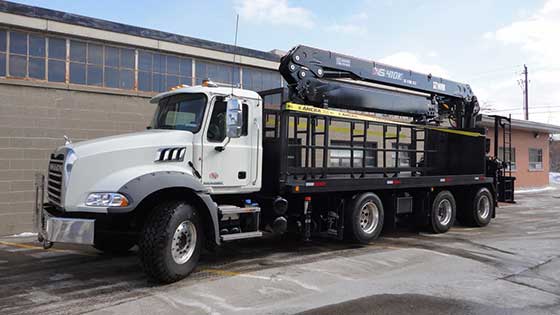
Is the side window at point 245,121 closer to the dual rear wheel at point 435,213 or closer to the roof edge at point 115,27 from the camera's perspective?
the dual rear wheel at point 435,213

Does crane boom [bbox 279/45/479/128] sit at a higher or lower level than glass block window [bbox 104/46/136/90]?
lower

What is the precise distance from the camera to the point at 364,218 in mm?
Result: 9578

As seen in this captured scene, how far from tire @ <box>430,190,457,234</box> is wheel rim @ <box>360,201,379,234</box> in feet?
6.96

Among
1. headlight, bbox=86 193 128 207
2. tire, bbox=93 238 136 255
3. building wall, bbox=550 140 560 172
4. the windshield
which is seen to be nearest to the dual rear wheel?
the windshield

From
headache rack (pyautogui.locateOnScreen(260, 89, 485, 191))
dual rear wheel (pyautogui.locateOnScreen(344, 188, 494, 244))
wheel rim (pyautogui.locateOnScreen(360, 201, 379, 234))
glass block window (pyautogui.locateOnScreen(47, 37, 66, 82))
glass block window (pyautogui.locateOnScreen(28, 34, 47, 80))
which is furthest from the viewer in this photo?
glass block window (pyautogui.locateOnScreen(47, 37, 66, 82))

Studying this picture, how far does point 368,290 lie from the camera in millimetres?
6129

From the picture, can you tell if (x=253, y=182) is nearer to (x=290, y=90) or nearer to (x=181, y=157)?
(x=181, y=157)

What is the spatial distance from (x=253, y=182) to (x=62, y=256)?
3677 mm

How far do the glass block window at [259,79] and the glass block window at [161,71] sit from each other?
6.76ft

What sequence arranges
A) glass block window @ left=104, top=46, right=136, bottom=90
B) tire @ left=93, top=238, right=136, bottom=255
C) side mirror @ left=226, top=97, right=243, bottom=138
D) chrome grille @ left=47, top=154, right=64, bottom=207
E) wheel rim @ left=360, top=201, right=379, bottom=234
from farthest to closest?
1. glass block window @ left=104, top=46, right=136, bottom=90
2. wheel rim @ left=360, top=201, right=379, bottom=234
3. tire @ left=93, top=238, right=136, bottom=255
4. side mirror @ left=226, top=97, right=243, bottom=138
5. chrome grille @ left=47, top=154, right=64, bottom=207

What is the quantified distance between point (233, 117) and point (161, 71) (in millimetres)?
6919

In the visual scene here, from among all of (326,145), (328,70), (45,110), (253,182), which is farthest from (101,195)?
(45,110)

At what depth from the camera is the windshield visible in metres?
7.16

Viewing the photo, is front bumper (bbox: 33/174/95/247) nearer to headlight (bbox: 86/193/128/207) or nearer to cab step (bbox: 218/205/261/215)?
headlight (bbox: 86/193/128/207)
